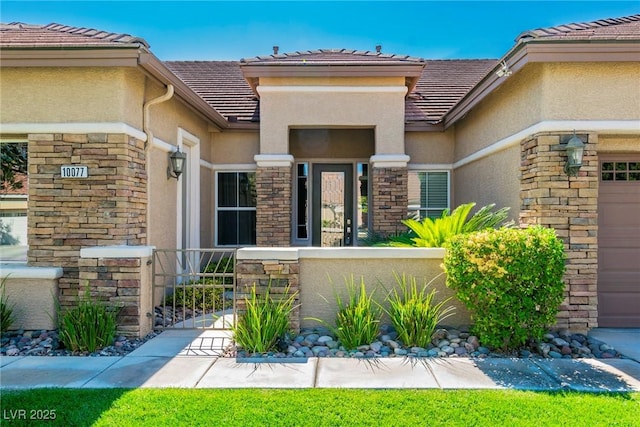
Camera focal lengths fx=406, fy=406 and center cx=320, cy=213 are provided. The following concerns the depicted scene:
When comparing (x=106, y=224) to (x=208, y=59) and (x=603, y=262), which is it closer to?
(x=603, y=262)

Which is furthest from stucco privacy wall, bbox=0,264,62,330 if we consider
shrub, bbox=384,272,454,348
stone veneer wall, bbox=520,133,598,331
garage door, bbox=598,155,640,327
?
garage door, bbox=598,155,640,327

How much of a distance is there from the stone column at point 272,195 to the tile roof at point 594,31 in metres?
Answer: 5.14

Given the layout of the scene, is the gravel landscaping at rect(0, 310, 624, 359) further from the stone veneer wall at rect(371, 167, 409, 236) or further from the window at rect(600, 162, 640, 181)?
the stone veneer wall at rect(371, 167, 409, 236)

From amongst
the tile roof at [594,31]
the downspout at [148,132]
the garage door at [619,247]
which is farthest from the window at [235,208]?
the garage door at [619,247]

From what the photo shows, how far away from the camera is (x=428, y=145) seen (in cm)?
1048

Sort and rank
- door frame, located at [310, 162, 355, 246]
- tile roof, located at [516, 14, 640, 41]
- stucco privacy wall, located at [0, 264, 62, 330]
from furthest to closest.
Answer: door frame, located at [310, 162, 355, 246], stucco privacy wall, located at [0, 264, 62, 330], tile roof, located at [516, 14, 640, 41]

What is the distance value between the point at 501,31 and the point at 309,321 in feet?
35.9

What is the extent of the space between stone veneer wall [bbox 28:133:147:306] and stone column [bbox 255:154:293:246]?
3279mm

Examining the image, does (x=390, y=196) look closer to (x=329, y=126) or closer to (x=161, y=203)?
(x=329, y=126)

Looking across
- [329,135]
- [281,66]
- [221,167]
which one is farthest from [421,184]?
[221,167]

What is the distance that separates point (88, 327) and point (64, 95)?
3552 millimetres

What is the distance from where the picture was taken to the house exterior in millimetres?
5941

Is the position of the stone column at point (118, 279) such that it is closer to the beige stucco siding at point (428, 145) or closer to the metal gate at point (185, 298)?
the metal gate at point (185, 298)

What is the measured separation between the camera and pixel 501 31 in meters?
12.2
